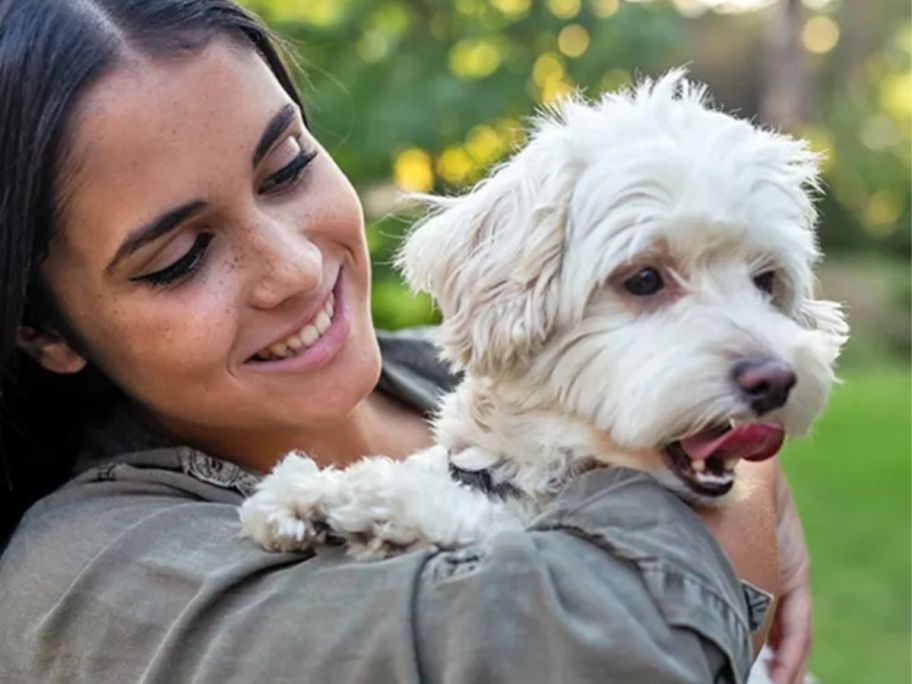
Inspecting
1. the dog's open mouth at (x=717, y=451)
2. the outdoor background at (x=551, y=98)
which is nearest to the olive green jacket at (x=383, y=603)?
the dog's open mouth at (x=717, y=451)

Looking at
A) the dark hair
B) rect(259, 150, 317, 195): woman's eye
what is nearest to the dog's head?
rect(259, 150, 317, 195): woman's eye

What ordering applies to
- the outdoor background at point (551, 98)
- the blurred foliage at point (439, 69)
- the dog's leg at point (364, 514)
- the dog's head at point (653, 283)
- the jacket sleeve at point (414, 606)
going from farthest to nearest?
the blurred foliage at point (439, 69) → the outdoor background at point (551, 98) → the dog's head at point (653, 283) → the dog's leg at point (364, 514) → the jacket sleeve at point (414, 606)

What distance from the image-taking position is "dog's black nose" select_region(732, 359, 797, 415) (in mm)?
2164

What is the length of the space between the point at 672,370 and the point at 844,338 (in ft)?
1.60

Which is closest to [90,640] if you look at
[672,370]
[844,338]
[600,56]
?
[672,370]

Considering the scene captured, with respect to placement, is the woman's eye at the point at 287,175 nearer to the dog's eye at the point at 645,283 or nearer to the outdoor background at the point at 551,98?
the dog's eye at the point at 645,283

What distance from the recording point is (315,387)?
8.53 feet

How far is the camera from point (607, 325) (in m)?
2.36

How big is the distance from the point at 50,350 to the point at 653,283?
114cm

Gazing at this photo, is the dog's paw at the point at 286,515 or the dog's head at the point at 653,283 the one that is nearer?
the dog's paw at the point at 286,515

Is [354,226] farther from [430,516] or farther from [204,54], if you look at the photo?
[430,516]

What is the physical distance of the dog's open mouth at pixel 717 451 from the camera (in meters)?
2.21

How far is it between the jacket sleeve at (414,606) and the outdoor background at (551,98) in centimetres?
192

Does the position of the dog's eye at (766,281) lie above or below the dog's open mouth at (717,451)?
above
